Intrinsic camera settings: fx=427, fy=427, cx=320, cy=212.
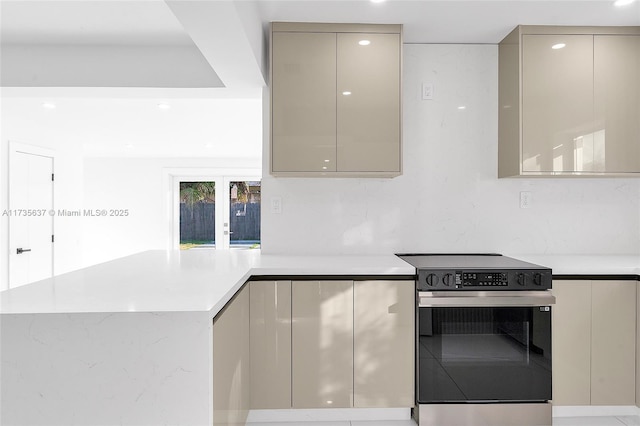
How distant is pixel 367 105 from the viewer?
2574 millimetres

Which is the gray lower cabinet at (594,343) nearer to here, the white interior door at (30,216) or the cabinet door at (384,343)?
the cabinet door at (384,343)

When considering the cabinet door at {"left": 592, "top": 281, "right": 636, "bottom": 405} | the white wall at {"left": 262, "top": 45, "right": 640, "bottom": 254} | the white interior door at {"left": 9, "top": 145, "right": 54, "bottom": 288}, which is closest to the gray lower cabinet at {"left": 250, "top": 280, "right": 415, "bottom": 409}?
the white wall at {"left": 262, "top": 45, "right": 640, "bottom": 254}

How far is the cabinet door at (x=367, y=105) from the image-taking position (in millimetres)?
2566

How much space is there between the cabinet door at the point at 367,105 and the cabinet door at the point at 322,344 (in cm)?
76

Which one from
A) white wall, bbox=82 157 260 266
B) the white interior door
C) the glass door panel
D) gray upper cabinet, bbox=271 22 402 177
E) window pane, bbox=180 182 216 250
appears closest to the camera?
gray upper cabinet, bbox=271 22 402 177

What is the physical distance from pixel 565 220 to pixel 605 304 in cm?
74

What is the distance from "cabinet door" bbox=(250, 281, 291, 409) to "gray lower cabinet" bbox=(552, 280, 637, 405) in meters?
1.48

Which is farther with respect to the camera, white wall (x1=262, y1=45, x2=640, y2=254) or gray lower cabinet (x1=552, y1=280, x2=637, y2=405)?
white wall (x1=262, y1=45, x2=640, y2=254)

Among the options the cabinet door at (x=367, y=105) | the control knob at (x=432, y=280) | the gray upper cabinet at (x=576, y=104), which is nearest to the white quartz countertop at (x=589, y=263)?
the gray upper cabinet at (x=576, y=104)

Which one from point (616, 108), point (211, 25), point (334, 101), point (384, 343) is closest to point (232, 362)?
point (384, 343)

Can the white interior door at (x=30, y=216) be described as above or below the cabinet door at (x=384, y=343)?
above

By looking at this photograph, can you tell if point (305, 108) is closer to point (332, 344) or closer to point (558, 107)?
point (332, 344)

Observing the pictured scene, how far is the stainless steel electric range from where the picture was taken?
223 centimetres

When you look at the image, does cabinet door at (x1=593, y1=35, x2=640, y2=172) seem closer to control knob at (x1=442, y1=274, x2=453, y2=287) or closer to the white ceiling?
the white ceiling
